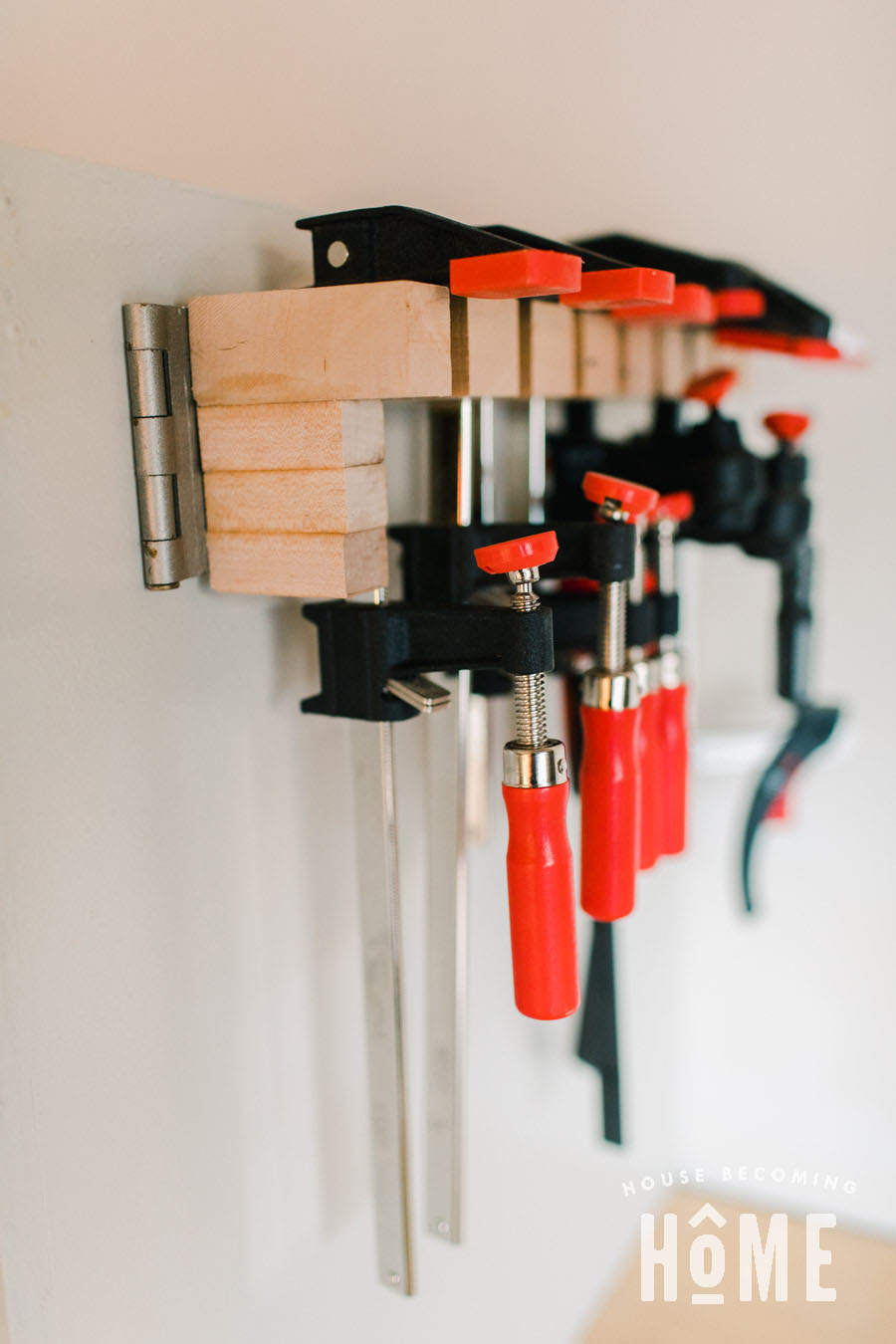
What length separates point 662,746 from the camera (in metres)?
0.68

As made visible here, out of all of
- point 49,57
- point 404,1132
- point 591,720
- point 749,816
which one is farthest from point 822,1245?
point 49,57

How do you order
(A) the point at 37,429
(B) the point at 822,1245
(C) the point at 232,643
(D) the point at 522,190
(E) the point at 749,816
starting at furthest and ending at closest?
(B) the point at 822,1245 → (E) the point at 749,816 → (D) the point at 522,190 → (C) the point at 232,643 → (A) the point at 37,429

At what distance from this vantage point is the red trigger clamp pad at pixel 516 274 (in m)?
0.43

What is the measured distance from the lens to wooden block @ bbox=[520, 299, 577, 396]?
1.77 feet

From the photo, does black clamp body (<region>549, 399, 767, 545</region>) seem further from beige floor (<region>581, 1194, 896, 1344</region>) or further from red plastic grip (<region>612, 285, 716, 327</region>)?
beige floor (<region>581, 1194, 896, 1344</region>)

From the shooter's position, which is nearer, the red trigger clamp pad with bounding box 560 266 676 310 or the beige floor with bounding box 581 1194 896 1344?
the red trigger clamp pad with bounding box 560 266 676 310

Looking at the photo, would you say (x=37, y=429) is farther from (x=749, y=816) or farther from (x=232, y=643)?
(x=749, y=816)

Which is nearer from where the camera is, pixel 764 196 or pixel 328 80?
pixel 328 80

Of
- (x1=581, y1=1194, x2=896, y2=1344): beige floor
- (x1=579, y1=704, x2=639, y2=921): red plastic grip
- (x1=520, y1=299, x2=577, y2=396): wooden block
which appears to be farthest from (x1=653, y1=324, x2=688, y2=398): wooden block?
(x1=581, y1=1194, x2=896, y2=1344): beige floor

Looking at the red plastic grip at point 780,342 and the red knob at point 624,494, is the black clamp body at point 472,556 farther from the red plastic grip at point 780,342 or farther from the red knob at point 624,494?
the red plastic grip at point 780,342

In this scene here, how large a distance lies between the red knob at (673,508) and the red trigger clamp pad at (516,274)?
0.23 m

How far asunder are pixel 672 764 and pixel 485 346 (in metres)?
0.30

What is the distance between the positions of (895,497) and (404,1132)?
2.32ft

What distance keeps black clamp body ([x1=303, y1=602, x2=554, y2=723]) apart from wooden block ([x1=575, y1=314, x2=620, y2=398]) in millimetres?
175
